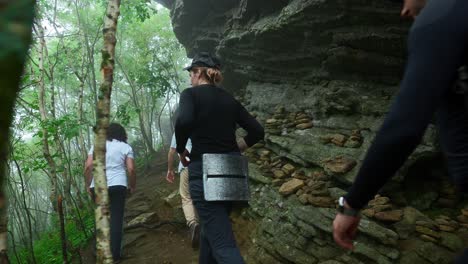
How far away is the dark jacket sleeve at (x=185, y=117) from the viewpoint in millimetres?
2967

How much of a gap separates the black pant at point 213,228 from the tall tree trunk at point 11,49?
237 cm

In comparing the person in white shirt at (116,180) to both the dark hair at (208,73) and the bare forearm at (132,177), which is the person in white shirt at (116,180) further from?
the dark hair at (208,73)

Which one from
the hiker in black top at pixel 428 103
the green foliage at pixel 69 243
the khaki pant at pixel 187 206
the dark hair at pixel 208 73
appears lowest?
the green foliage at pixel 69 243

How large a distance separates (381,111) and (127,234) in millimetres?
5509

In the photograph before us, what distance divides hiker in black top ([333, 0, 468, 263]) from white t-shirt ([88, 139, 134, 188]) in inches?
175

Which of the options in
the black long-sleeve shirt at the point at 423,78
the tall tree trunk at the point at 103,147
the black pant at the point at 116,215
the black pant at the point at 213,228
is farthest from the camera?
the black pant at the point at 116,215

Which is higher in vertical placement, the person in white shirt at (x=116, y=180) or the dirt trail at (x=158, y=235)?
the person in white shirt at (x=116, y=180)

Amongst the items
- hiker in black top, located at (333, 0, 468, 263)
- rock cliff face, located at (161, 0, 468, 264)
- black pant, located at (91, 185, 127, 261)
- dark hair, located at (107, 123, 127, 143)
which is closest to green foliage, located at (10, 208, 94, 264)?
black pant, located at (91, 185, 127, 261)

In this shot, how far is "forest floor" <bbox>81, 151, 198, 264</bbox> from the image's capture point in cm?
575

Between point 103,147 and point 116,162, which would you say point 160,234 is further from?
point 103,147

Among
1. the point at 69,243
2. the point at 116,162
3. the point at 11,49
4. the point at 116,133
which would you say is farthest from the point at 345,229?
the point at 69,243

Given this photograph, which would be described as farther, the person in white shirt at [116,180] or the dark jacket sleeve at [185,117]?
the person in white shirt at [116,180]

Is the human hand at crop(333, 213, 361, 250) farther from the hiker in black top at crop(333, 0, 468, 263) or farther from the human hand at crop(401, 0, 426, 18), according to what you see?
the human hand at crop(401, 0, 426, 18)

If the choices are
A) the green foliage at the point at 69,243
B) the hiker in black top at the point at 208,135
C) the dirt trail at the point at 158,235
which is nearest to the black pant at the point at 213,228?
the hiker in black top at the point at 208,135
